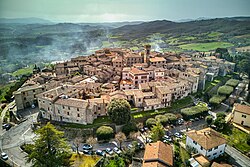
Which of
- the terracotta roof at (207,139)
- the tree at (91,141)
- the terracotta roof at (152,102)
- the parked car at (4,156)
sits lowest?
the parked car at (4,156)

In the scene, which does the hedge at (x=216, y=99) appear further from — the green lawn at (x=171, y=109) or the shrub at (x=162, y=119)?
the shrub at (x=162, y=119)

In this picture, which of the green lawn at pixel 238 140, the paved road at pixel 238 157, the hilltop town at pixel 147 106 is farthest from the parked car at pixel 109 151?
the green lawn at pixel 238 140

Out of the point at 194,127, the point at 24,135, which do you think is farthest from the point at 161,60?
the point at 24,135

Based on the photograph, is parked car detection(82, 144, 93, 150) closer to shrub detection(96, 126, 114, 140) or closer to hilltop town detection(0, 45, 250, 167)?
hilltop town detection(0, 45, 250, 167)

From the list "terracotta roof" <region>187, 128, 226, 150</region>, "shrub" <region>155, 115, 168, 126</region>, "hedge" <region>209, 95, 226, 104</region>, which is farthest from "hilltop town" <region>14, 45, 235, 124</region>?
"terracotta roof" <region>187, 128, 226, 150</region>

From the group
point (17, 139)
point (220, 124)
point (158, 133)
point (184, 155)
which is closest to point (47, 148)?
point (17, 139)
